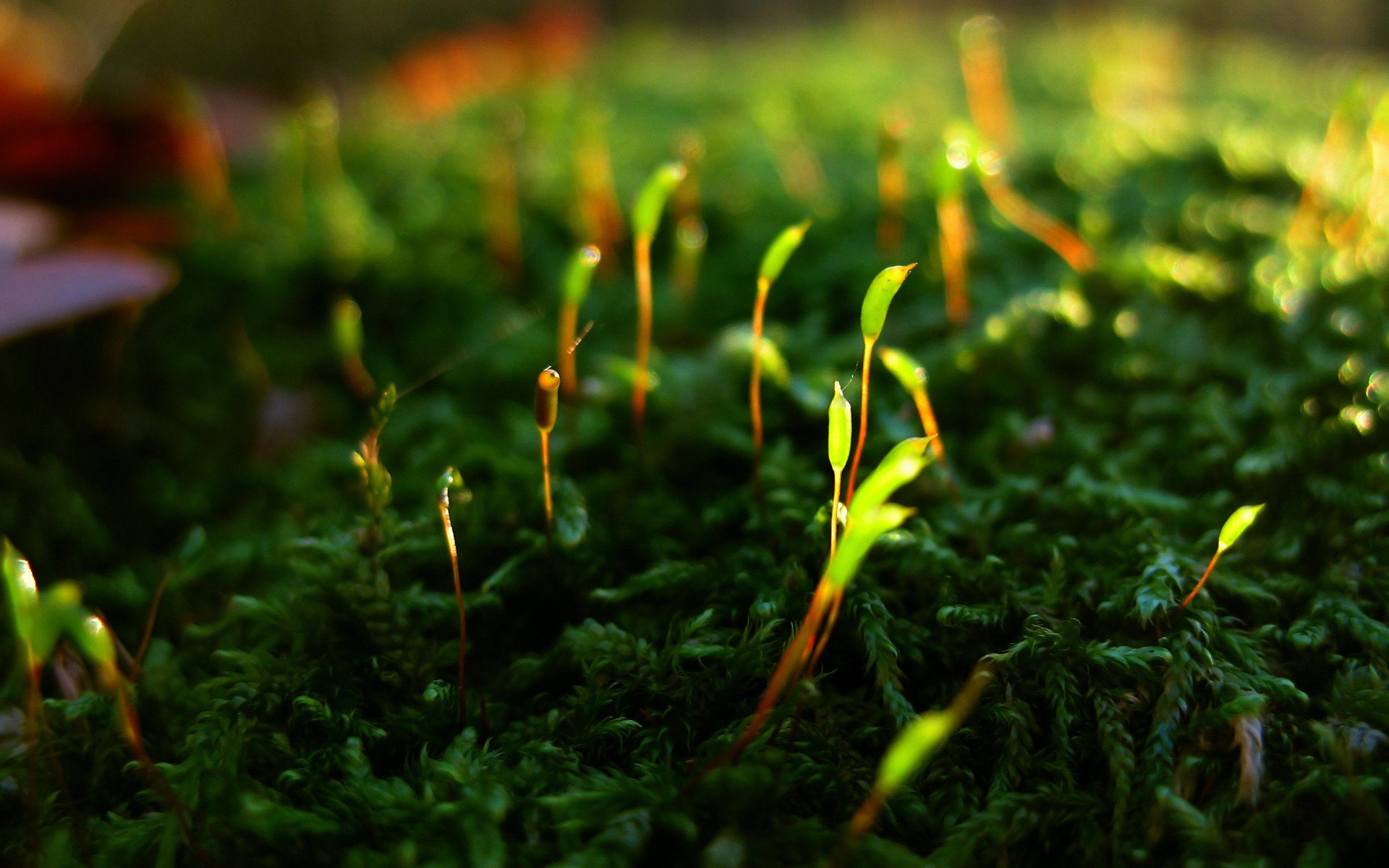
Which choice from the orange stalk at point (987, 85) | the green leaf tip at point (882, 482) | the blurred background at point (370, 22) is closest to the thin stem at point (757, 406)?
the green leaf tip at point (882, 482)

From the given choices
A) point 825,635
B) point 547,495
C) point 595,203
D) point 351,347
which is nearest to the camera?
point 825,635

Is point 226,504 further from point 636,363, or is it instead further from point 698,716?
point 698,716

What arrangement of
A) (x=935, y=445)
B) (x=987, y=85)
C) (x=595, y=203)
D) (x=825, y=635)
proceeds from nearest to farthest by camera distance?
(x=825, y=635) < (x=935, y=445) < (x=595, y=203) < (x=987, y=85)

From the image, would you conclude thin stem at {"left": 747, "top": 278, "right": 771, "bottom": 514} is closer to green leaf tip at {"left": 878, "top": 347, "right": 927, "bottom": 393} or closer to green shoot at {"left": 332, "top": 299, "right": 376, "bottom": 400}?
green leaf tip at {"left": 878, "top": 347, "right": 927, "bottom": 393}

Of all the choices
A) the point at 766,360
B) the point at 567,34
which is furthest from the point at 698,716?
the point at 567,34

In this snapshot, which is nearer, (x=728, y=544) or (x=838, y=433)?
(x=838, y=433)

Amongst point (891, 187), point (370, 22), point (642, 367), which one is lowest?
point (642, 367)

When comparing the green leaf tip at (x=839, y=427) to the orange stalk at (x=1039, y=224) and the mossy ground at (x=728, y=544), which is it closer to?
the mossy ground at (x=728, y=544)

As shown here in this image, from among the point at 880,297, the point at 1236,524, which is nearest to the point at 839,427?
the point at 880,297

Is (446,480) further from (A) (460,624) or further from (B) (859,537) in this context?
(B) (859,537)
